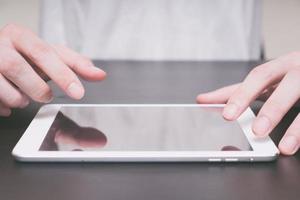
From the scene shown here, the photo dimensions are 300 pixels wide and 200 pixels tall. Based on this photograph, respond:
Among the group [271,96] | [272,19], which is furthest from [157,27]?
[271,96]

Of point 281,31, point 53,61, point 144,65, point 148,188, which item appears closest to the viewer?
point 148,188

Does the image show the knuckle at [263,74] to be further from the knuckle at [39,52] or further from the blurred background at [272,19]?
the blurred background at [272,19]

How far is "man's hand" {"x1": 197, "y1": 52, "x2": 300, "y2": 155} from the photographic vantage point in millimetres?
424

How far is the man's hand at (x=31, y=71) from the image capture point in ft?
1.58

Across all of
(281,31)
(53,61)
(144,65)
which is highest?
(53,61)

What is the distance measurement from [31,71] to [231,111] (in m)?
0.20

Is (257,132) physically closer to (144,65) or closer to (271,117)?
(271,117)

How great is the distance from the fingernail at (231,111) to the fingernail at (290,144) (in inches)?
2.3

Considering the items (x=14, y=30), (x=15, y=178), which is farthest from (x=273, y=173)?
(x=14, y=30)

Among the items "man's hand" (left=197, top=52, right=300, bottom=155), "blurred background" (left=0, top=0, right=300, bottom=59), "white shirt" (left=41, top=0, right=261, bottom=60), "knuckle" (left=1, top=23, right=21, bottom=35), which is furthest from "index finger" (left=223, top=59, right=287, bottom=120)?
"blurred background" (left=0, top=0, right=300, bottom=59)

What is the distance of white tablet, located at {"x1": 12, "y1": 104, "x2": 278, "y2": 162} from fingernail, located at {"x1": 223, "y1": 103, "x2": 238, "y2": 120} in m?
0.01

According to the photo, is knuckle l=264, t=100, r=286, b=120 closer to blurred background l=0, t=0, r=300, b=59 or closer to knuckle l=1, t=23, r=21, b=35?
knuckle l=1, t=23, r=21, b=35

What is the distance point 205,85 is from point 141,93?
93mm

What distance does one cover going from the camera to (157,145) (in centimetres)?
41
